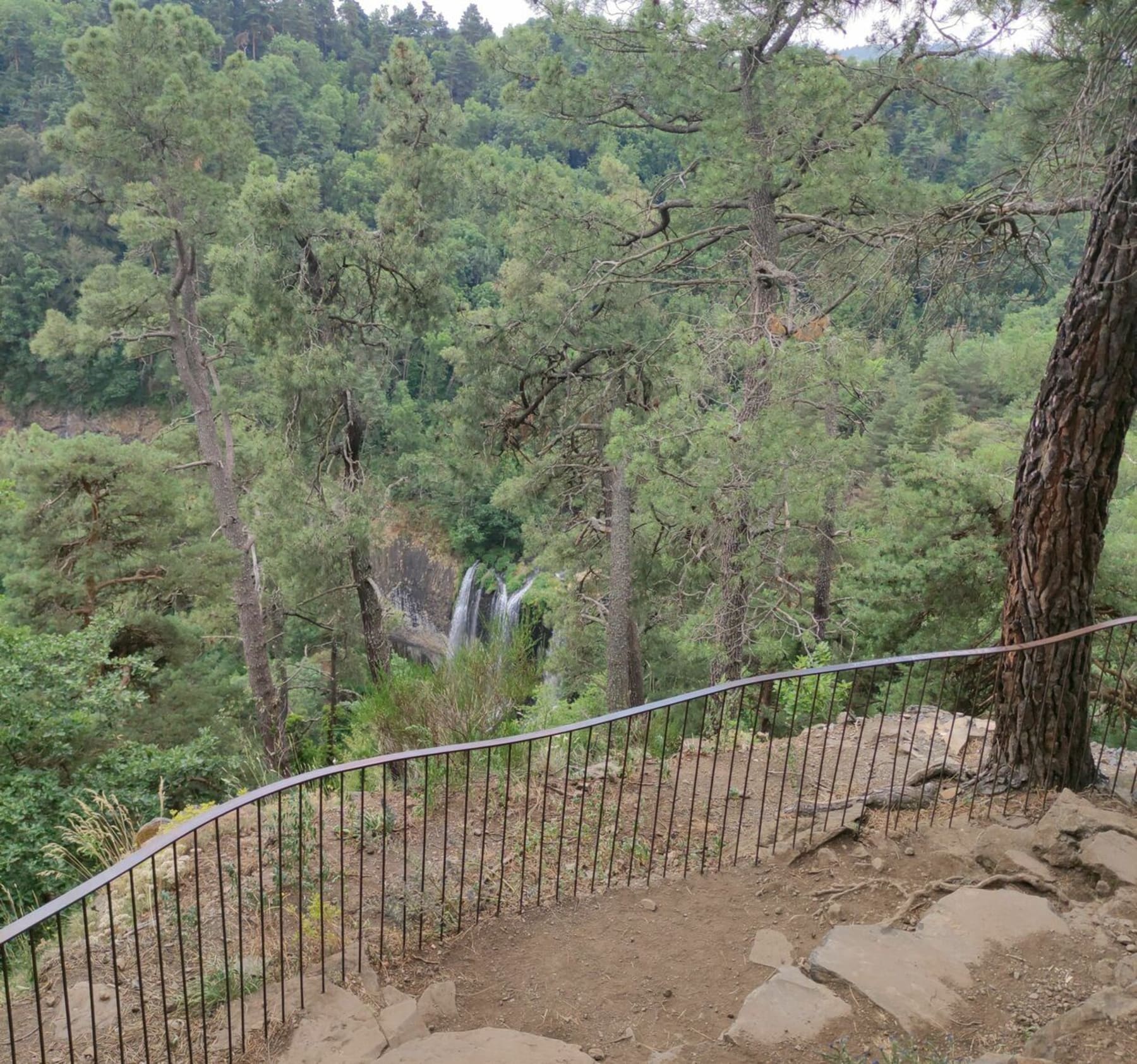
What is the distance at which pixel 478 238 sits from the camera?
37750mm

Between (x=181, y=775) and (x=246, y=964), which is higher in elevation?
(x=246, y=964)

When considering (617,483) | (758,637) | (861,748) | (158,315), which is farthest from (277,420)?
(861,748)

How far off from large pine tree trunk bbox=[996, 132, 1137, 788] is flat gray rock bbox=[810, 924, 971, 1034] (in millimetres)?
1785

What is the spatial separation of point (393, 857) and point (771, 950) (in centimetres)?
203

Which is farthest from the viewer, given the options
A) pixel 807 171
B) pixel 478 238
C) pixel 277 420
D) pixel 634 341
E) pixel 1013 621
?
pixel 478 238

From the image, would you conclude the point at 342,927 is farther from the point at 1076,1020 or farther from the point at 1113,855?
the point at 1113,855

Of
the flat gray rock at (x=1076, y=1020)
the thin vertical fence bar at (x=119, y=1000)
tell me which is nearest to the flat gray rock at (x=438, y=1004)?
the thin vertical fence bar at (x=119, y=1000)

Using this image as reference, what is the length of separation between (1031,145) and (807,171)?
2146 millimetres

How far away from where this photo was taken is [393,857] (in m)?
4.48

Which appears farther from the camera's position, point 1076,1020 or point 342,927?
point 342,927

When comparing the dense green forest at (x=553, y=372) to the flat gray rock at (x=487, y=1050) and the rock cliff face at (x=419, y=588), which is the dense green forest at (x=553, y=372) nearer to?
the flat gray rock at (x=487, y=1050)

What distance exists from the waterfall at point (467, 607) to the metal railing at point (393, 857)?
18.0m

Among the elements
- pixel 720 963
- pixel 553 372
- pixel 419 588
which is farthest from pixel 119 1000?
pixel 419 588

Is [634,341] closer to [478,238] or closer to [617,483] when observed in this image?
[617,483]
